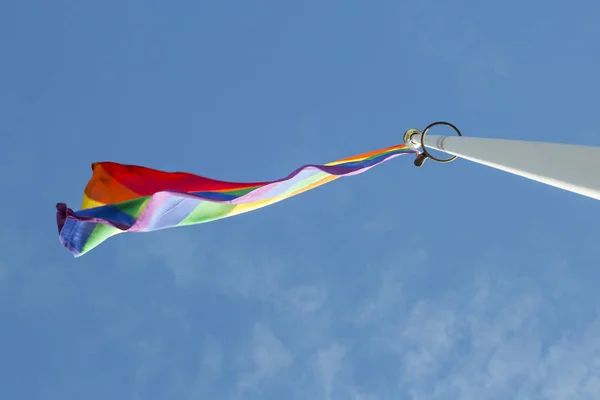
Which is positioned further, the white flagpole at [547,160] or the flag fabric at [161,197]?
the flag fabric at [161,197]

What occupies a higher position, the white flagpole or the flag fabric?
the flag fabric

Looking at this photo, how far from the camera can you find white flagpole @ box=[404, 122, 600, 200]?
6234 mm

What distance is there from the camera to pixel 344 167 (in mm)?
14148

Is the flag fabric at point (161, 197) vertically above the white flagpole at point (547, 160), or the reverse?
the flag fabric at point (161, 197)

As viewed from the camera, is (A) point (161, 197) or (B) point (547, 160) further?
(A) point (161, 197)

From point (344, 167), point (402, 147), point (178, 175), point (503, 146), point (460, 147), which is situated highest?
point (402, 147)

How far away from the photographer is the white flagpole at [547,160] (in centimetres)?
623

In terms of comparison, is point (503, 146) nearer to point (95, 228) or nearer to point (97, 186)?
point (95, 228)

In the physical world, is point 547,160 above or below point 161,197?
below

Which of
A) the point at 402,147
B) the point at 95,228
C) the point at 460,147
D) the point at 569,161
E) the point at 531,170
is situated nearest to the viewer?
the point at 569,161

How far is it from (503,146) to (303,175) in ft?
19.2

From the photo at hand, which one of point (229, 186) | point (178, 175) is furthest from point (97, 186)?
point (229, 186)

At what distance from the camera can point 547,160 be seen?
691 cm

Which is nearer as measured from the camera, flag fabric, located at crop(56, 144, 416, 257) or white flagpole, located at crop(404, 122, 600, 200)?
white flagpole, located at crop(404, 122, 600, 200)
